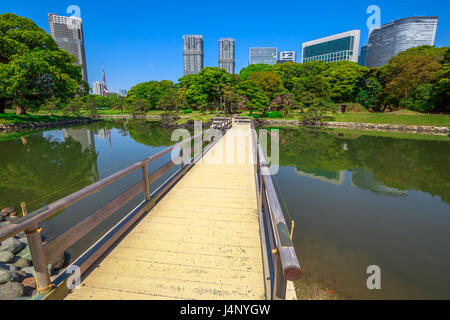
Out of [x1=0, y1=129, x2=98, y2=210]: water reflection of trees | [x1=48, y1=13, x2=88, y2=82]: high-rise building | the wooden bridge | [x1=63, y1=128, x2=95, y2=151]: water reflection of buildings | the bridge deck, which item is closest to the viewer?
the wooden bridge

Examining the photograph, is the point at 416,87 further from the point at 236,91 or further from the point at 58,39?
the point at 58,39

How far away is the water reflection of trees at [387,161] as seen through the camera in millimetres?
10660

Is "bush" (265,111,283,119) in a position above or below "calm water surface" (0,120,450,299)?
above

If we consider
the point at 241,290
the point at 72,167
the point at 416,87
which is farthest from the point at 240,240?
the point at 416,87

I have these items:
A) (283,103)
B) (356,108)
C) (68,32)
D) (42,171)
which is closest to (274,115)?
(283,103)

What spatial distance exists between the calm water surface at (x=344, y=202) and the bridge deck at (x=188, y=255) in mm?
2044

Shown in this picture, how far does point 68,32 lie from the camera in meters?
186

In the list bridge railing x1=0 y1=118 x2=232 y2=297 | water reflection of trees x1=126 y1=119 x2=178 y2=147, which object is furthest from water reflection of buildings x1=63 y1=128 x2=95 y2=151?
bridge railing x1=0 y1=118 x2=232 y2=297

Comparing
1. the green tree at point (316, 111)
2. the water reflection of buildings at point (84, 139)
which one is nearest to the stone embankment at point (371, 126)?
the green tree at point (316, 111)

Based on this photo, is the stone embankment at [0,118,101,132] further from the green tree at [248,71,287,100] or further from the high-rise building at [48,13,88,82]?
the high-rise building at [48,13,88,82]

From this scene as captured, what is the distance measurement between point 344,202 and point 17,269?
9305mm

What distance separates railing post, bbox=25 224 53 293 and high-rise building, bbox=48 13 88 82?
22206 centimetres

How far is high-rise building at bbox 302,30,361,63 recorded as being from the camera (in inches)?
5620

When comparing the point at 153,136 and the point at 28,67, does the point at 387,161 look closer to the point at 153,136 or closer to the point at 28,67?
the point at 153,136
